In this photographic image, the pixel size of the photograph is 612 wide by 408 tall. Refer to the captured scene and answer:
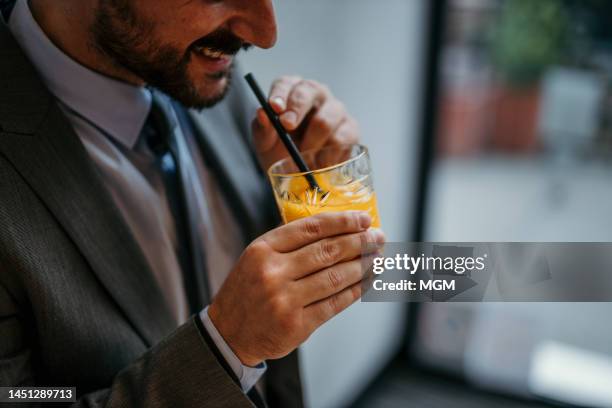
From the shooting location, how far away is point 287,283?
0.84 m

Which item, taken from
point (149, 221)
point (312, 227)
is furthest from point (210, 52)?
point (312, 227)

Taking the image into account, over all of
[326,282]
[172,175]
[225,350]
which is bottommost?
[225,350]

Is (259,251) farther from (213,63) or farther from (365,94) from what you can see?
(365,94)

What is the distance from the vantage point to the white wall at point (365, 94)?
1914 mm

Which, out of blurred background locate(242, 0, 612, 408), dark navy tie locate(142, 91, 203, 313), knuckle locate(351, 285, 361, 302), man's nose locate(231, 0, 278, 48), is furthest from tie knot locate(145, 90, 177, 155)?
blurred background locate(242, 0, 612, 408)

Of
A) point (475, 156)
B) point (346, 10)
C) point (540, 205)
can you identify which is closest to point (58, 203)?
point (346, 10)

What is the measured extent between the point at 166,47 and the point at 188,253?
1.44 ft

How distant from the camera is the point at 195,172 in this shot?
1286 mm

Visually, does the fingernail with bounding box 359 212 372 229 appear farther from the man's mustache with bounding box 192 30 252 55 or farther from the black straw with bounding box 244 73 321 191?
the man's mustache with bounding box 192 30 252 55

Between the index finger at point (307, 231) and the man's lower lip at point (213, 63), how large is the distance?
0.46 metres

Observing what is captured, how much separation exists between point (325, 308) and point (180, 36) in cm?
61

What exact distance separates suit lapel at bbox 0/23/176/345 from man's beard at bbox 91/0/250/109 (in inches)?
6.4

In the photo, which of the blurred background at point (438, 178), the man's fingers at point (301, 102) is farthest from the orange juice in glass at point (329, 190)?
the blurred background at point (438, 178)

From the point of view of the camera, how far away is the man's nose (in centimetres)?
105
